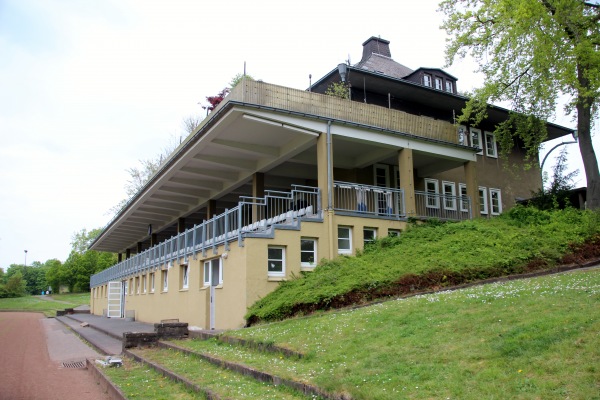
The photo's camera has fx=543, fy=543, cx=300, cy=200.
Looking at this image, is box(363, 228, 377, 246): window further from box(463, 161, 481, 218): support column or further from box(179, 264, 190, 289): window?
box(179, 264, 190, 289): window

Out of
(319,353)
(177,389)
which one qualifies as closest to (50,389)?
(177,389)

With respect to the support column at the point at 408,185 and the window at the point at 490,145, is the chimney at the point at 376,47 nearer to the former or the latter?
the window at the point at 490,145

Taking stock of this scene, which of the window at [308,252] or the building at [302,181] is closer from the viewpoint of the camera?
the building at [302,181]

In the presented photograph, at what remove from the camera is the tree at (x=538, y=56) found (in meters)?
17.7

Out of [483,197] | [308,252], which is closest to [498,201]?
[483,197]

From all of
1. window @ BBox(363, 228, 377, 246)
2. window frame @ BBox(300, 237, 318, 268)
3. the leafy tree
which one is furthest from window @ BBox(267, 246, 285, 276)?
the leafy tree

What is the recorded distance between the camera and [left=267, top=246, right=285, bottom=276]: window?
52.2 feet

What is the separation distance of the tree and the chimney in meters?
10.6

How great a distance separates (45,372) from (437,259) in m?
10.2

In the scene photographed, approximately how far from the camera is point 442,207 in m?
23.7

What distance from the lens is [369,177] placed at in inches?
945

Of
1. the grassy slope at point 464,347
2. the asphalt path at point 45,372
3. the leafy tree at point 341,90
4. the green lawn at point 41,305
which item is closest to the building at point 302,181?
the leafy tree at point 341,90

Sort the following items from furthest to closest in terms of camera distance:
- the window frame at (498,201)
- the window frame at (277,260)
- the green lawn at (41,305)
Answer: the green lawn at (41,305) → the window frame at (498,201) → the window frame at (277,260)

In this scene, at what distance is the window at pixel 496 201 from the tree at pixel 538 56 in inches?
231
